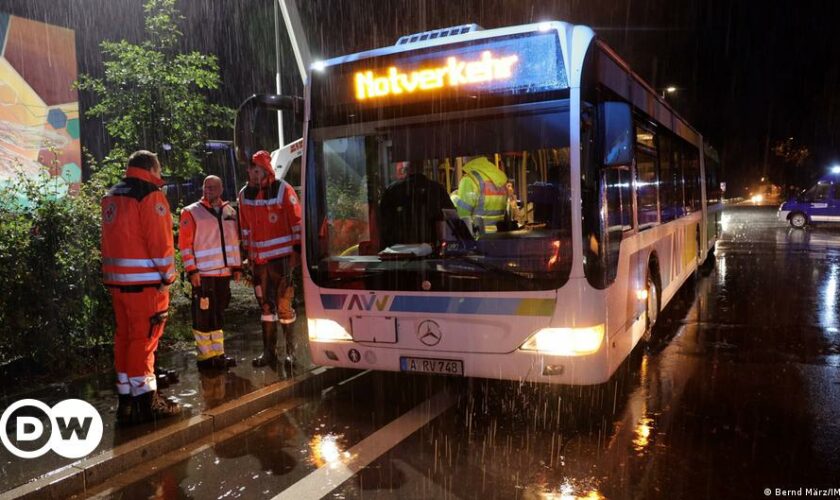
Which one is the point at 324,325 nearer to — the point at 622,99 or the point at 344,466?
the point at 344,466

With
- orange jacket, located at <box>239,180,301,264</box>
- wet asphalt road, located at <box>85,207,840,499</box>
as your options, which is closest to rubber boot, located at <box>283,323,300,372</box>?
wet asphalt road, located at <box>85,207,840,499</box>

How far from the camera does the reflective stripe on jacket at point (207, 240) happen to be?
240 inches

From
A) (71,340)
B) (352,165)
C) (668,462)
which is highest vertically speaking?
(352,165)

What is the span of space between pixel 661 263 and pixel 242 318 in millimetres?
5489

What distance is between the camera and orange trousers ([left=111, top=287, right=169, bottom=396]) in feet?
15.5

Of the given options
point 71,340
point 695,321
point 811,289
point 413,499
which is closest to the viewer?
point 413,499

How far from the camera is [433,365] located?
16.1 ft

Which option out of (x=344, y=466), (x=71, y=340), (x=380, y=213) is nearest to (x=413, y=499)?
(x=344, y=466)

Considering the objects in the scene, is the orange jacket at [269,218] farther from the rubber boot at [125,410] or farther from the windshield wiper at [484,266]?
the windshield wiper at [484,266]

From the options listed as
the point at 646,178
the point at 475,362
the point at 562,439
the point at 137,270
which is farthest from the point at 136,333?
the point at 646,178

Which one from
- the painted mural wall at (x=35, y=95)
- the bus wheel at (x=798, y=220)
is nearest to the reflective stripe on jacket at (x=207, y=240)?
the painted mural wall at (x=35, y=95)

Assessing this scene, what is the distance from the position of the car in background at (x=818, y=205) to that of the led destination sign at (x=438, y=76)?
27.9 meters

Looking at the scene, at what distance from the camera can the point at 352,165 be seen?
18.4 ft

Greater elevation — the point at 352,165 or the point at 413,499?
the point at 352,165
